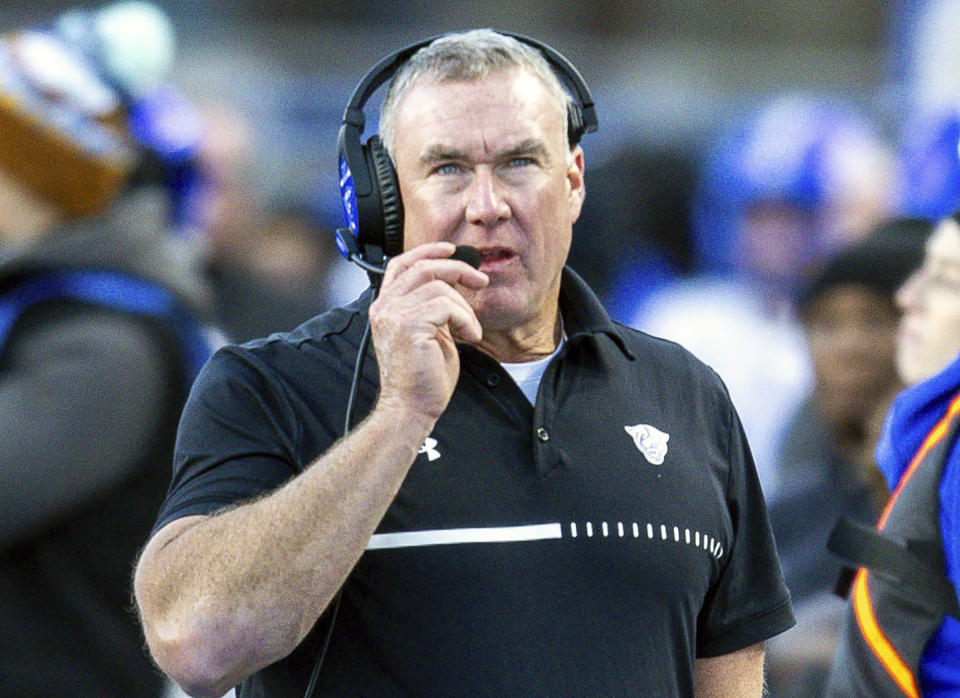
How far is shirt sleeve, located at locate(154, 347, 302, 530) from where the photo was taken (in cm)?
223

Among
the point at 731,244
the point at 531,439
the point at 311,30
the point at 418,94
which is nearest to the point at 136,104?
the point at 418,94

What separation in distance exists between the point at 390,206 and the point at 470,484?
0.44m

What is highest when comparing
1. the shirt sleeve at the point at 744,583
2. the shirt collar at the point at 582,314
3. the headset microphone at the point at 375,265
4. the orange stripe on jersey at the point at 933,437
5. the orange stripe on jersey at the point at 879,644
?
the headset microphone at the point at 375,265

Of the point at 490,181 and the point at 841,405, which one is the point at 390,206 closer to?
the point at 490,181

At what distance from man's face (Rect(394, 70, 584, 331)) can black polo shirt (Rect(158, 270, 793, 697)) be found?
13cm

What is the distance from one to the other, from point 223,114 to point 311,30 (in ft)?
12.3

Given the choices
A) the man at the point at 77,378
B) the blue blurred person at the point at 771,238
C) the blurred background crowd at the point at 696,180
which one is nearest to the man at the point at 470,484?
the man at the point at 77,378

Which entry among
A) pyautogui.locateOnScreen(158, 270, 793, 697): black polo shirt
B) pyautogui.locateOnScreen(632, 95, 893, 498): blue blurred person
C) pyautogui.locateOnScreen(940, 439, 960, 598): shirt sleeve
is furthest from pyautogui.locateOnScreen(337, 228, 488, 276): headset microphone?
pyautogui.locateOnScreen(632, 95, 893, 498): blue blurred person

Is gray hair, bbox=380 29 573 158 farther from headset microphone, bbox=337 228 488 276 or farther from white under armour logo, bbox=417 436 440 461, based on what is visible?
white under armour logo, bbox=417 436 440 461

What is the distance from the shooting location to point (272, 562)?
2109 mm

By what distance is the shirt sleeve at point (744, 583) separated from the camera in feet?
8.46

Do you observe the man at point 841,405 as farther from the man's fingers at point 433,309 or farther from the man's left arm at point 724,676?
the man's fingers at point 433,309

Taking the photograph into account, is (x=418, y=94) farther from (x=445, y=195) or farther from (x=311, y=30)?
(x=311, y=30)

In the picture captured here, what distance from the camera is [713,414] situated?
2.67 metres
